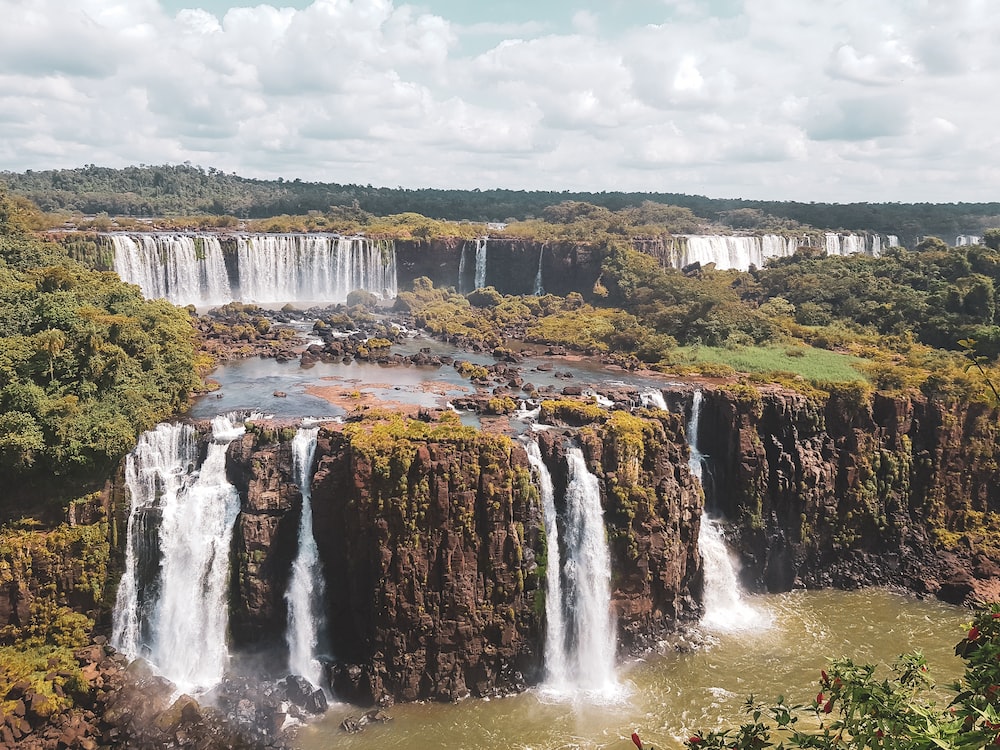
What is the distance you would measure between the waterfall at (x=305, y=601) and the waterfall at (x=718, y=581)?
A: 13022 mm

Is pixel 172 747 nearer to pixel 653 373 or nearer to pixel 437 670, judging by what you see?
pixel 437 670

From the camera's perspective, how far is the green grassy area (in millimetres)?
33844

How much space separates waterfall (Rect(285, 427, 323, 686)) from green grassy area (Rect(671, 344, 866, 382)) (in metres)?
21.0

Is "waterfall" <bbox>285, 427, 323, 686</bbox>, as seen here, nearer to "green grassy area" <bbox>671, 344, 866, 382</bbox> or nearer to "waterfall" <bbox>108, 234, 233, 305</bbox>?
"green grassy area" <bbox>671, 344, 866, 382</bbox>

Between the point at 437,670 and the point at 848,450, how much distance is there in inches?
744

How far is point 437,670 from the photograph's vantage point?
22.3 metres

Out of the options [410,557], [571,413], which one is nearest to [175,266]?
[571,413]

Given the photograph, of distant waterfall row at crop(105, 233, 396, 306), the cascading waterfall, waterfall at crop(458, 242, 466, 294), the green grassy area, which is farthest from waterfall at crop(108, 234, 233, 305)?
the green grassy area

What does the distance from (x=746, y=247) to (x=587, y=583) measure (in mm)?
56410

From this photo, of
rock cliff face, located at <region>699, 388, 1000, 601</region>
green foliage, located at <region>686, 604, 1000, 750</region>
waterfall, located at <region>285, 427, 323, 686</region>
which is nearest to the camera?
green foliage, located at <region>686, 604, 1000, 750</region>

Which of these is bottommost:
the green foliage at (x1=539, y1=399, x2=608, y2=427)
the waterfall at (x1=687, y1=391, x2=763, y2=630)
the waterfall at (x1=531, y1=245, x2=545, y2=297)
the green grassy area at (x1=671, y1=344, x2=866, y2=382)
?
the waterfall at (x1=687, y1=391, x2=763, y2=630)

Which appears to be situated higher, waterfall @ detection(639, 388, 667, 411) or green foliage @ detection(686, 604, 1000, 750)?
green foliage @ detection(686, 604, 1000, 750)

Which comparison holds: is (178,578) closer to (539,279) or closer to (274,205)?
(539,279)

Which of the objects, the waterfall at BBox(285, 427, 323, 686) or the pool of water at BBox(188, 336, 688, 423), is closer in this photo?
the waterfall at BBox(285, 427, 323, 686)
